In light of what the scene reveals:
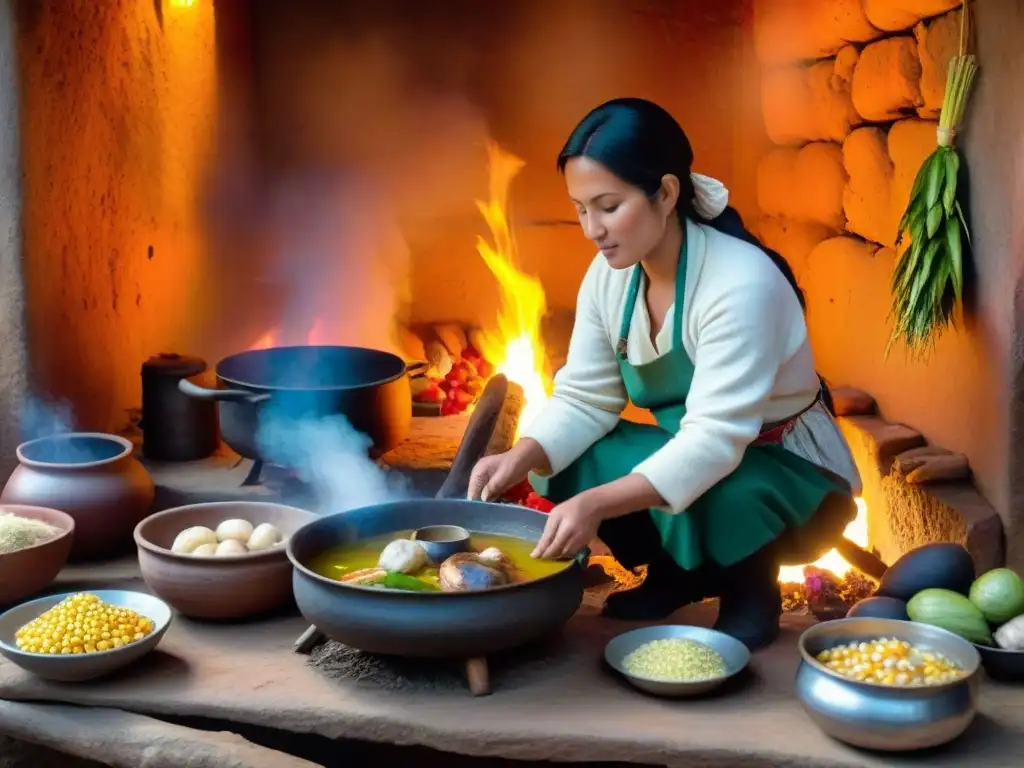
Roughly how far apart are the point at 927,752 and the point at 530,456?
1.14 metres

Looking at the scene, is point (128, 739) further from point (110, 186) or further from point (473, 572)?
point (110, 186)

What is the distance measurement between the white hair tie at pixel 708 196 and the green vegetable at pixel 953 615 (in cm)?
102

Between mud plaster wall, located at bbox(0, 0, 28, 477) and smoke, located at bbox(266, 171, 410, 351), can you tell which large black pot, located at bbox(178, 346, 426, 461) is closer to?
mud plaster wall, located at bbox(0, 0, 28, 477)

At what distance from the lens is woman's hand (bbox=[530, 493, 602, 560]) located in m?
2.62

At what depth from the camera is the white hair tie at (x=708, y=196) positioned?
9.50ft

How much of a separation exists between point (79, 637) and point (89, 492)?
0.90 m

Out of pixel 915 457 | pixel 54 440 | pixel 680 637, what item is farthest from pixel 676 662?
pixel 54 440

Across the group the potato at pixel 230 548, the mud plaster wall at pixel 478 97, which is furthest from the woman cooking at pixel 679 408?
the mud plaster wall at pixel 478 97

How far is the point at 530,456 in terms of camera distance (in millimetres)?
3043

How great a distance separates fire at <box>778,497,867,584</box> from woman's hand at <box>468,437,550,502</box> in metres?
1.26

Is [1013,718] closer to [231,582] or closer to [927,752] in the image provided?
[927,752]

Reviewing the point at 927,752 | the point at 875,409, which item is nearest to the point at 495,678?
the point at 927,752

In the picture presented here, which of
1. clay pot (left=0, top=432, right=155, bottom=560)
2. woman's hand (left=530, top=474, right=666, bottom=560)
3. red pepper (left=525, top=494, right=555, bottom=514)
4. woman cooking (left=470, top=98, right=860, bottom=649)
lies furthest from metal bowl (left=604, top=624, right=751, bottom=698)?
clay pot (left=0, top=432, right=155, bottom=560)

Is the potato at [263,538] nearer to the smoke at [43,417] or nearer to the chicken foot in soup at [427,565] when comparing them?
the chicken foot in soup at [427,565]
